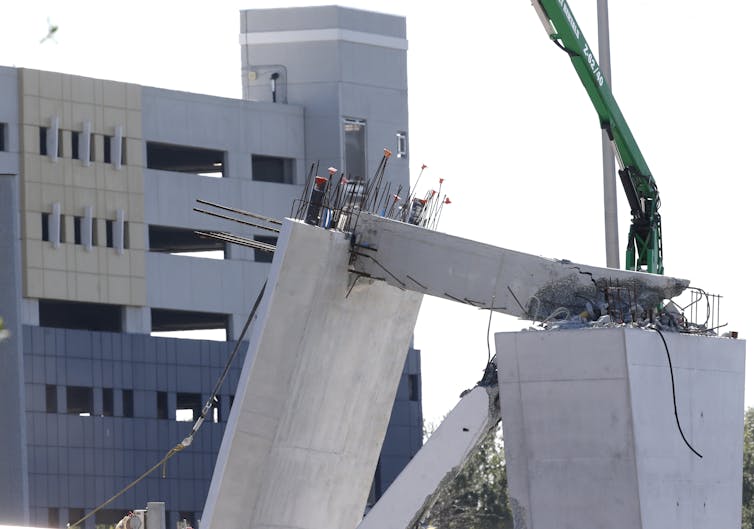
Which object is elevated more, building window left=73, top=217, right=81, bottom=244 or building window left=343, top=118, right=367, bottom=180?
building window left=343, top=118, right=367, bottom=180

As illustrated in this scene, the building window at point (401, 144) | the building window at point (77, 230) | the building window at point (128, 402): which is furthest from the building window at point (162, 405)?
the building window at point (401, 144)

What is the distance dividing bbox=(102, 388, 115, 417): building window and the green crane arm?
38575 millimetres

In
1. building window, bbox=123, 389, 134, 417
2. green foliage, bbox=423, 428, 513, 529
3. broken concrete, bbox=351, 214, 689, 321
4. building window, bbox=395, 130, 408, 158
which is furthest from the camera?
green foliage, bbox=423, 428, 513, 529

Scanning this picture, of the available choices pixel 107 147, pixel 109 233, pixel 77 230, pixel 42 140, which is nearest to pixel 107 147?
pixel 107 147

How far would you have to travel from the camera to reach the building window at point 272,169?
3127 inches

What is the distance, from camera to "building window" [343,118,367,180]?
78.6m

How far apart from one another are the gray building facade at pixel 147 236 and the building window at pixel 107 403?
3.0 inches

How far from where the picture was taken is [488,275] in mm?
31562

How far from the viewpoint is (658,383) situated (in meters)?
28.1

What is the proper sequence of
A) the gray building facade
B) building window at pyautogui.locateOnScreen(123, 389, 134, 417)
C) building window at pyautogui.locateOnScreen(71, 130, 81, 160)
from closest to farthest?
the gray building facade → building window at pyautogui.locateOnScreen(71, 130, 81, 160) → building window at pyautogui.locateOnScreen(123, 389, 134, 417)

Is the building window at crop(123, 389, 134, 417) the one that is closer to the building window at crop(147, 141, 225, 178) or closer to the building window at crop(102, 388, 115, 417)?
the building window at crop(102, 388, 115, 417)

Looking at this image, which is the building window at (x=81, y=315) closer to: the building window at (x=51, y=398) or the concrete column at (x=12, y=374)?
the building window at (x=51, y=398)

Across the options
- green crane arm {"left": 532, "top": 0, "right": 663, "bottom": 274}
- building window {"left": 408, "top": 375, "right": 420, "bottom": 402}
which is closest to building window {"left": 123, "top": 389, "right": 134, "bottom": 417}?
building window {"left": 408, "top": 375, "right": 420, "bottom": 402}

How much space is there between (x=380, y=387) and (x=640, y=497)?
10084mm
